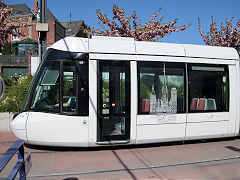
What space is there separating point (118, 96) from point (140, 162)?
5.75 ft

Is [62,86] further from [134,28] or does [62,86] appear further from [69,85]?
[134,28]

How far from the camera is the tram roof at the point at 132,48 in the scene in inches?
230

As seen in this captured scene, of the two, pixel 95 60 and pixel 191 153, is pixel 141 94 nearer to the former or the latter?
pixel 95 60

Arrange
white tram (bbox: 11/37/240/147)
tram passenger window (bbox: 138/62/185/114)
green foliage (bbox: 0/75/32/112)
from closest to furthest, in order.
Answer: white tram (bbox: 11/37/240/147) → tram passenger window (bbox: 138/62/185/114) → green foliage (bbox: 0/75/32/112)

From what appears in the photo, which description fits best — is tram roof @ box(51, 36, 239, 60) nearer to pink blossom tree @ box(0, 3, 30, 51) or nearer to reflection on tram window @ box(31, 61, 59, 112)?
reflection on tram window @ box(31, 61, 59, 112)

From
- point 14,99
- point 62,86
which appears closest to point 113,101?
point 62,86

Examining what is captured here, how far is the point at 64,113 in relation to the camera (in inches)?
222

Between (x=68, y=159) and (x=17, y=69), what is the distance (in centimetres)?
2117

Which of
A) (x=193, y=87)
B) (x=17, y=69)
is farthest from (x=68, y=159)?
(x=17, y=69)

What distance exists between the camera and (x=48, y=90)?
228 inches

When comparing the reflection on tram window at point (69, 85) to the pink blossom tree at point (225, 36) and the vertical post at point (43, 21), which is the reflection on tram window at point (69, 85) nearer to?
the vertical post at point (43, 21)

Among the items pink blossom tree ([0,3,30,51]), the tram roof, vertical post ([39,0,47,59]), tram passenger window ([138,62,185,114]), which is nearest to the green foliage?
vertical post ([39,0,47,59])

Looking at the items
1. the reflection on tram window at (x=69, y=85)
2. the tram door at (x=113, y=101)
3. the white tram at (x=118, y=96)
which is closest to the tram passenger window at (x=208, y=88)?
the white tram at (x=118, y=96)

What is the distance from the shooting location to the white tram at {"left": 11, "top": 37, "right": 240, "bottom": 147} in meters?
5.67
